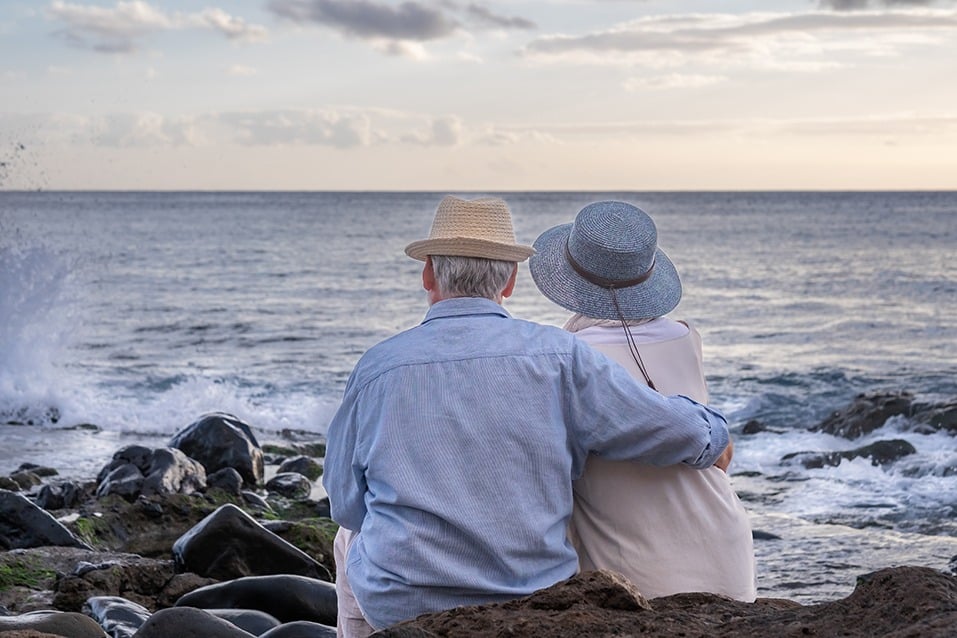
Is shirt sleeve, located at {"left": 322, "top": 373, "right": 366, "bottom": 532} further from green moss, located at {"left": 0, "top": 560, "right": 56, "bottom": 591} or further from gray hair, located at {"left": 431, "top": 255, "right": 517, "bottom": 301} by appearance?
green moss, located at {"left": 0, "top": 560, "right": 56, "bottom": 591}

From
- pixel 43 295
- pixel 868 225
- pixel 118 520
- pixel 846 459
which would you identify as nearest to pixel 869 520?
pixel 846 459

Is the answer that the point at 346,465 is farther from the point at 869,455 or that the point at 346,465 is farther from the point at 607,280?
the point at 869,455

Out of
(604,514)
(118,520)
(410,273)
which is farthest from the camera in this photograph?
(410,273)

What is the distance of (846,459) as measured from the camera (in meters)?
12.1

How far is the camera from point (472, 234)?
3404 millimetres

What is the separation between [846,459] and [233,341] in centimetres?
1518

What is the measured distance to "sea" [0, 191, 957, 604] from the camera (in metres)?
10.2

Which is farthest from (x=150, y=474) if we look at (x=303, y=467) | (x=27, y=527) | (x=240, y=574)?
(x=240, y=574)

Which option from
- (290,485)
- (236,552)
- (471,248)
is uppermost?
(471,248)

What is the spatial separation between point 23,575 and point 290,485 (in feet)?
12.9

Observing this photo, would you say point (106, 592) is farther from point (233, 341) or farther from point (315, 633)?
point (233, 341)

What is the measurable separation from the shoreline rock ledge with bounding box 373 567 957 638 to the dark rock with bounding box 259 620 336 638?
2356mm

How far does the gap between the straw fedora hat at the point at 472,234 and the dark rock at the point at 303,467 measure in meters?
7.98

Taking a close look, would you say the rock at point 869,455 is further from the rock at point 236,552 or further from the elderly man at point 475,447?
the elderly man at point 475,447
